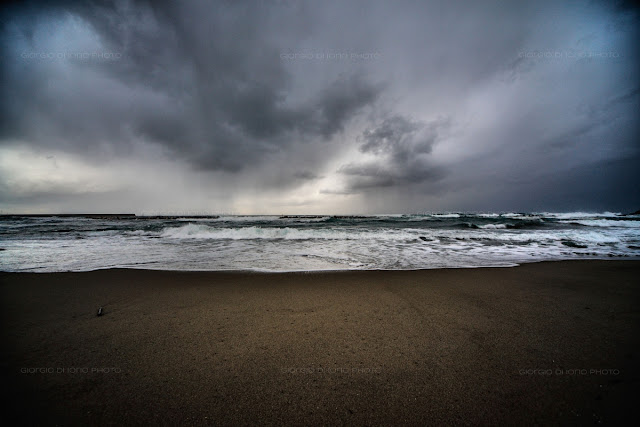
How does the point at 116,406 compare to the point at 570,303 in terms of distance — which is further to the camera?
the point at 570,303

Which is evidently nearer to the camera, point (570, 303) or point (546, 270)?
point (570, 303)

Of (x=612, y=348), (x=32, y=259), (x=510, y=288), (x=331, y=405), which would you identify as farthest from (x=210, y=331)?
(x=32, y=259)

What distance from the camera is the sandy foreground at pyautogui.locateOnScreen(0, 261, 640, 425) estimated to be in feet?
5.07

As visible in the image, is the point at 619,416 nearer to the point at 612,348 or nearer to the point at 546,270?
the point at 612,348

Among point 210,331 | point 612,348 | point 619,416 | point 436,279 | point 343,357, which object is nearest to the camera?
point 619,416

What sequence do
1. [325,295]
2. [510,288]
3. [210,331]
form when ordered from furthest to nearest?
1. [510,288]
2. [325,295]
3. [210,331]

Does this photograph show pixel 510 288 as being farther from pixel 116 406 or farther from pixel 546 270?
pixel 116 406

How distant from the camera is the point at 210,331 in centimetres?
254

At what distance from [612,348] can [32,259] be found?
11727 millimetres

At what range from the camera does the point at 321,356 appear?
209cm

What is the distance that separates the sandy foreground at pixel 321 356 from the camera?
5.07 ft

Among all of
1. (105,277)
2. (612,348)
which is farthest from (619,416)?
(105,277)

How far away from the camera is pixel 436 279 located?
184 inches

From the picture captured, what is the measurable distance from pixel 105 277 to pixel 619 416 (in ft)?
23.3
